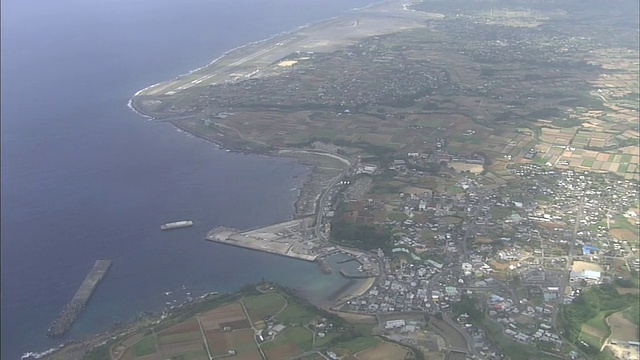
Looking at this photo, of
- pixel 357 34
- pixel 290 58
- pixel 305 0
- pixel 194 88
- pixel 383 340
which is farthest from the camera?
pixel 305 0

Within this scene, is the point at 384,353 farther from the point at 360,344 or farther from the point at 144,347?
the point at 144,347

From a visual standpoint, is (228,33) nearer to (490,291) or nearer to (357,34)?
(357,34)

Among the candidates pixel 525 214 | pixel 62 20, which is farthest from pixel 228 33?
pixel 525 214

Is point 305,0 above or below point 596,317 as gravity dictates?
above

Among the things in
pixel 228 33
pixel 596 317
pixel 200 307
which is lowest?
pixel 596 317

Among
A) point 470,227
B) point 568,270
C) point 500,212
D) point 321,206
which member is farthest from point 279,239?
point 568,270
